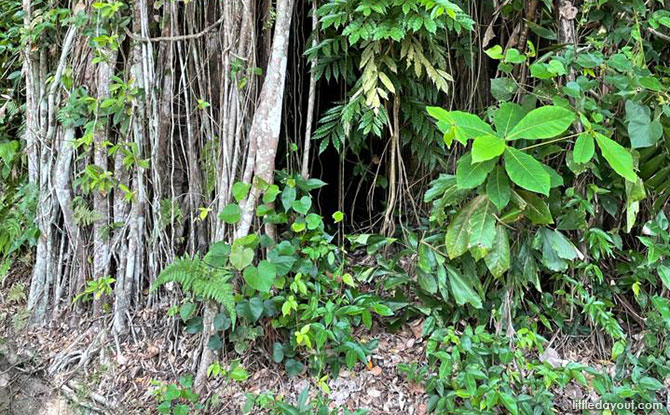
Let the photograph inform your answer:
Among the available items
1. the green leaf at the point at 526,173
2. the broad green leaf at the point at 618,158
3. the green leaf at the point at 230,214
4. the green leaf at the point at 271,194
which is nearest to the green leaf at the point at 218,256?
the green leaf at the point at 230,214

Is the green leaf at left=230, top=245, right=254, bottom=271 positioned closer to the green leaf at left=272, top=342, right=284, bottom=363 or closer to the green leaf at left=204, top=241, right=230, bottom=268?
the green leaf at left=204, top=241, right=230, bottom=268

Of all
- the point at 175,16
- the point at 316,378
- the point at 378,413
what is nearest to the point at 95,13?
the point at 175,16

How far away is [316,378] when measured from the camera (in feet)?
6.37

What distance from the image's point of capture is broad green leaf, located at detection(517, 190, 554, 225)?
1.68 metres

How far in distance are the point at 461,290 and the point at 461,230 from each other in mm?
257

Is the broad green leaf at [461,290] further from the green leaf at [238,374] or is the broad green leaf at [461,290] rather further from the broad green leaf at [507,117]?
the green leaf at [238,374]

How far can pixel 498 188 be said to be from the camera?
1556 mm

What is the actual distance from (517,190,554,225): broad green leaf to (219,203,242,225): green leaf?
108 cm

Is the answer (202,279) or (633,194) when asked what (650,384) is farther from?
(202,279)

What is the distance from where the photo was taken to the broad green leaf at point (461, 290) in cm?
182

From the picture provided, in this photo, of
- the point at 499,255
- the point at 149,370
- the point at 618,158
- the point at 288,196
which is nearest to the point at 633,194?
the point at 618,158

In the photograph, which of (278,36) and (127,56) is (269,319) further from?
(127,56)

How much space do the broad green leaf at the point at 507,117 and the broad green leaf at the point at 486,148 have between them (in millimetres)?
96

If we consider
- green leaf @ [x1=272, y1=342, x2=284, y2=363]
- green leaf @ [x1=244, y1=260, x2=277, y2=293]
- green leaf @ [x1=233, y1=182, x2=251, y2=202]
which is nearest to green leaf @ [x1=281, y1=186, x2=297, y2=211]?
green leaf @ [x1=233, y1=182, x2=251, y2=202]
